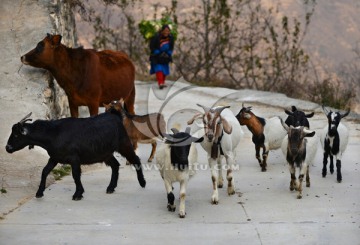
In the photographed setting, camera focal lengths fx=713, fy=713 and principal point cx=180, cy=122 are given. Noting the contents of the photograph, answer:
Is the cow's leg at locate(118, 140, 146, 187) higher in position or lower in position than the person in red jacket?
lower

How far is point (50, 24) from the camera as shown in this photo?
13352 mm

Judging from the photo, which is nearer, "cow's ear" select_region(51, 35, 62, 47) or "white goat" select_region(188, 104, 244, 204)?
"white goat" select_region(188, 104, 244, 204)

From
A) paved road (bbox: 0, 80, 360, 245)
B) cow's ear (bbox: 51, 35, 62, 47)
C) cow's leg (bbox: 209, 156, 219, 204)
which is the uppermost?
cow's ear (bbox: 51, 35, 62, 47)

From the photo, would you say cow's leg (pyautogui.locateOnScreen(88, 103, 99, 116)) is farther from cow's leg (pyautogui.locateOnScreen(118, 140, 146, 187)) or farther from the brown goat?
cow's leg (pyautogui.locateOnScreen(118, 140, 146, 187))

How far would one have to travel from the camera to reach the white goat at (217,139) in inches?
356

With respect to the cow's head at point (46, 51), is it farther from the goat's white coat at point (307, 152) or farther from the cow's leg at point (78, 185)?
the goat's white coat at point (307, 152)

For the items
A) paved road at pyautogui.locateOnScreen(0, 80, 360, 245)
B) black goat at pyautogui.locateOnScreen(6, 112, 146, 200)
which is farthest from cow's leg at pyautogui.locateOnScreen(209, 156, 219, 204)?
black goat at pyautogui.locateOnScreen(6, 112, 146, 200)

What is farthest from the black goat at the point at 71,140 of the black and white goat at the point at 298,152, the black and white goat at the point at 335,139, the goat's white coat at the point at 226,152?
the black and white goat at the point at 335,139

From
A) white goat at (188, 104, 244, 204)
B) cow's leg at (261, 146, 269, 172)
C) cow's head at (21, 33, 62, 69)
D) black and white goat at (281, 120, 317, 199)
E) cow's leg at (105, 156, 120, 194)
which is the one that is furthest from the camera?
cow's head at (21, 33, 62, 69)

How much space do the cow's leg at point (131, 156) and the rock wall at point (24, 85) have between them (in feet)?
4.36

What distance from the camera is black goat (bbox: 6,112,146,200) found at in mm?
9180

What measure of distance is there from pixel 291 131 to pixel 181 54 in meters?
18.6

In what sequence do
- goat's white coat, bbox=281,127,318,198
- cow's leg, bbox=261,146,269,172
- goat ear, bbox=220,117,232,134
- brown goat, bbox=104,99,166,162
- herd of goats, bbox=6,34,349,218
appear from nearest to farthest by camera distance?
herd of goats, bbox=6,34,349,218
goat ear, bbox=220,117,232,134
goat's white coat, bbox=281,127,318,198
cow's leg, bbox=261,146,269,172
brown goat, bbox=104,99,166,162

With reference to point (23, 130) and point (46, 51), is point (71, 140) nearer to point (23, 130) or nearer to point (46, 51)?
point (23, 130)
